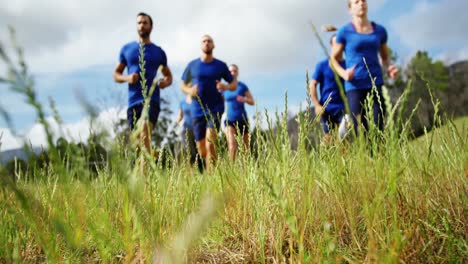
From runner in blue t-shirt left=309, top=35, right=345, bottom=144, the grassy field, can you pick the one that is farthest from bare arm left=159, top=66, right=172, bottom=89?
the grassy field

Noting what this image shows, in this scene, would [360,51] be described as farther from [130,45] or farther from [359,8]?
[130,45]

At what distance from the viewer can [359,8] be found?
13.8ft

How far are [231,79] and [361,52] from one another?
2.55 metres

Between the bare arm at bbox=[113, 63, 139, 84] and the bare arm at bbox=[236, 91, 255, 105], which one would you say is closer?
the bare arm at bbox=[113, 63, 139, 84]

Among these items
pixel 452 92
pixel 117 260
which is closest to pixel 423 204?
pixel 117 260

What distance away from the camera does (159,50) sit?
5.36 meters

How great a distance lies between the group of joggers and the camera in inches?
165

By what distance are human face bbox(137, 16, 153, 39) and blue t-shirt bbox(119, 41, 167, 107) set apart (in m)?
0.16

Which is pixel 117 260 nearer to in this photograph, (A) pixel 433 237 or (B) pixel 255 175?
(B) pixel 255 175

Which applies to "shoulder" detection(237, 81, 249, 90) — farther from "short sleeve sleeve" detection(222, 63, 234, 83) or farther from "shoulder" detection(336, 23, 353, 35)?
"shoulder" detection(336, 23, 353, 35)

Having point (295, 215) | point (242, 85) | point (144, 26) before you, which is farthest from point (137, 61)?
point (295, 215)

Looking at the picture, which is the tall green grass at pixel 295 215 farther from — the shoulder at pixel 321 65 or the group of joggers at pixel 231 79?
the shoulder at pixel 321 65

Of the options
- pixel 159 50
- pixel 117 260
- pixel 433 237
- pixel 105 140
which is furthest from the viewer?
pixel 159 50

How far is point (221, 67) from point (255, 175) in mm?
4805
